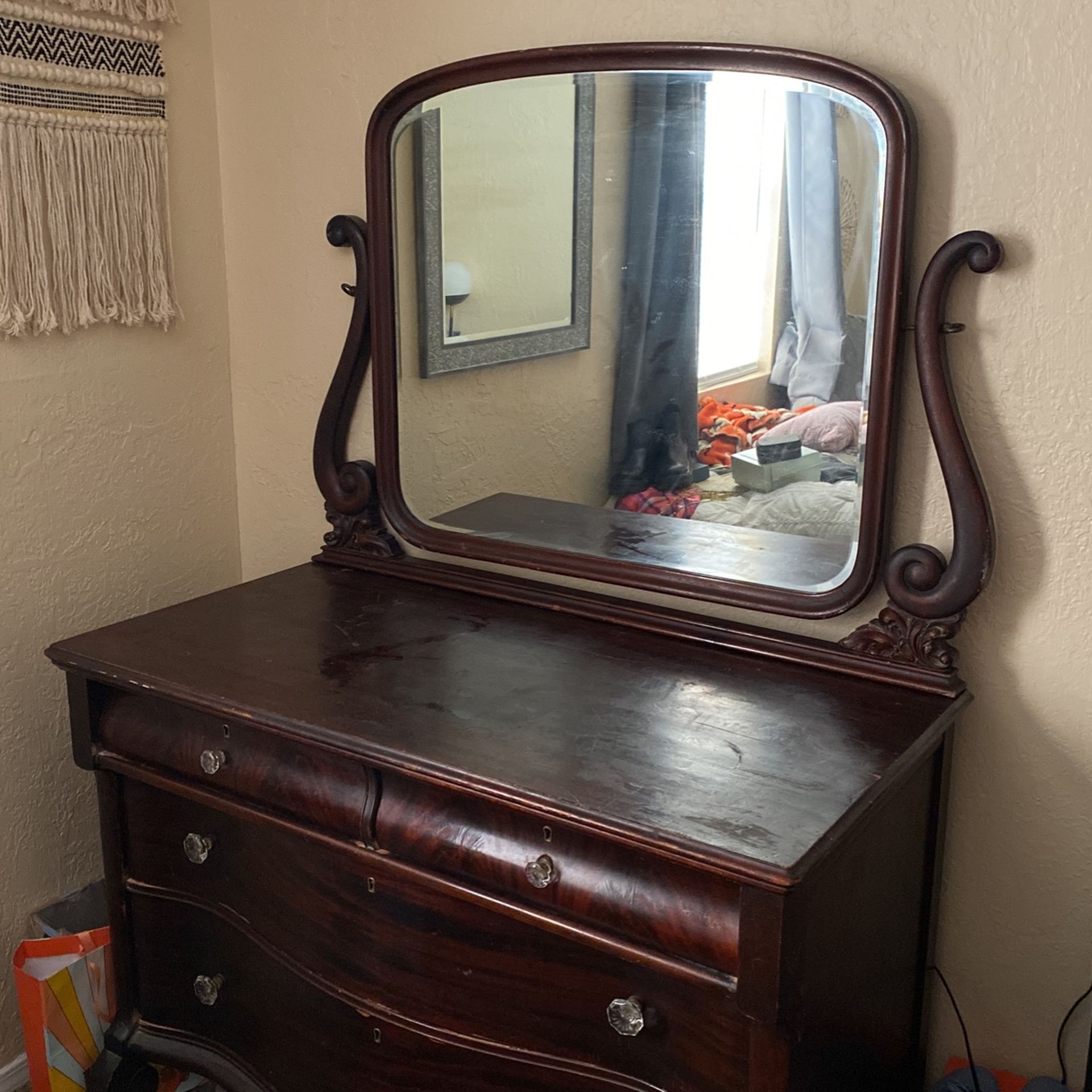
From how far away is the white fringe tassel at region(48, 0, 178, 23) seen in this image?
1767 millimetres

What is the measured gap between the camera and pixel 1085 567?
143cm

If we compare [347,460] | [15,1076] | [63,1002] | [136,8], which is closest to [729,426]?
[347,460]

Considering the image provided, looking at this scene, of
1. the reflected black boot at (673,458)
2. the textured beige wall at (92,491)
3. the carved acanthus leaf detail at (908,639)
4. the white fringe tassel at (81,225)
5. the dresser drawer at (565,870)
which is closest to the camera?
the dresser drawer at (565,870)

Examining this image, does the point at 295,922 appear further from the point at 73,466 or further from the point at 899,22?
the point at 899,22

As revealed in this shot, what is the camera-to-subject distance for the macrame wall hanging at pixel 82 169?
1721mm

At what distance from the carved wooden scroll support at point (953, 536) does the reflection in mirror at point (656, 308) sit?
0.08m

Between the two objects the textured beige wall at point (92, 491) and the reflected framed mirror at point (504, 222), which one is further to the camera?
the textured beige wall at point (92, 491)

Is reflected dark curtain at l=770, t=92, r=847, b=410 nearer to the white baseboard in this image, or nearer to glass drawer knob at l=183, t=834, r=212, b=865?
glass drawer knob at l=183, t=834, r=212, b=865

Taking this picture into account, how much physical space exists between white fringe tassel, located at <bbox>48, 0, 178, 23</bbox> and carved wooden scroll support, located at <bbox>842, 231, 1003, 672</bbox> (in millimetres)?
1236

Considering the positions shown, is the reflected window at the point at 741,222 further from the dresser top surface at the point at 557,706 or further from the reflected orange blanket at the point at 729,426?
the dresser top surface at the point at 557,706

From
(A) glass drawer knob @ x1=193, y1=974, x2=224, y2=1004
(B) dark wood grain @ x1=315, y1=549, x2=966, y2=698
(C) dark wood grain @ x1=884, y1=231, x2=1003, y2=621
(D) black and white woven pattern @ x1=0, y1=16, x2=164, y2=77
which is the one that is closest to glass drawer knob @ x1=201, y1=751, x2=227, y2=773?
(A) glass drawer knob @ x1=193, y1=974, x2=224, y2=1004

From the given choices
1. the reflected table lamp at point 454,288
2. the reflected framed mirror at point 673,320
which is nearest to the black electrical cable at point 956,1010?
the reflected framed mirror at point 673,320

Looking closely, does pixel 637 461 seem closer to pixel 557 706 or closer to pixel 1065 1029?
pixel 557 706

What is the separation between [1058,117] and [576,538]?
2.65 ft
